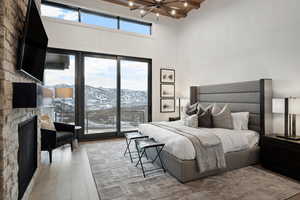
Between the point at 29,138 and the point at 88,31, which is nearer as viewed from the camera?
the point at 29,138

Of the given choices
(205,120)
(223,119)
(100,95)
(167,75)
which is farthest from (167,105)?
(223,119)

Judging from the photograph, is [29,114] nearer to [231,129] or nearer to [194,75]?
[231,129]

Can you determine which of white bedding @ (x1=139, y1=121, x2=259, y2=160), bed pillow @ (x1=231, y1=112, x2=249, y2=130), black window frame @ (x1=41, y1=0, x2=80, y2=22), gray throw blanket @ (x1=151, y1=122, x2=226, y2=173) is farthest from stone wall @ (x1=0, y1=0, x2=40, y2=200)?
bed pillow @ (x1=231, y1=112, x2=249, y2=130)

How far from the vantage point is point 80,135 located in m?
4.79

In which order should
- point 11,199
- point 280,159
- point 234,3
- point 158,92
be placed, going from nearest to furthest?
point 11,199 → point 280,159 → point 234,3 → point 158,92

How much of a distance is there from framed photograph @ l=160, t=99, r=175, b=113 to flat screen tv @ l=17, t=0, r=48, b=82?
4.13 meters

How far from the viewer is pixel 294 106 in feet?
8.52

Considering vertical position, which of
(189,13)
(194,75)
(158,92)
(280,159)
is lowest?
(280,159)

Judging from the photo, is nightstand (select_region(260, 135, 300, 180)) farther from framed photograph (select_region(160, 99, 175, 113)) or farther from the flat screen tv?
the flat screen tv

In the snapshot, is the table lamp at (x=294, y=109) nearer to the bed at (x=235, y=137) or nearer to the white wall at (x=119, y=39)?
the bed at (x=235, y=137)

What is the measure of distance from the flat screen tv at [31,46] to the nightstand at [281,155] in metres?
3.85

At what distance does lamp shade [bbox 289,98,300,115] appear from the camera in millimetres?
2561

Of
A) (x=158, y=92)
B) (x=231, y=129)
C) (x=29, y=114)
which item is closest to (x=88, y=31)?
(x=158, y=92)

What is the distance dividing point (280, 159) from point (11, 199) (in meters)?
3.69
